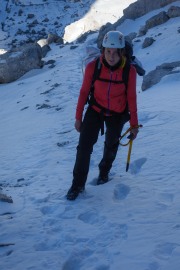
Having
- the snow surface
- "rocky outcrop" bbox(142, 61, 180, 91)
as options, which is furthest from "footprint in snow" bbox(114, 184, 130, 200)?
"rocky outcrop" bbox(142, 61, 180, 91)

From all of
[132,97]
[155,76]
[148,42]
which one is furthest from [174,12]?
[132,97]

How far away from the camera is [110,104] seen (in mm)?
4562

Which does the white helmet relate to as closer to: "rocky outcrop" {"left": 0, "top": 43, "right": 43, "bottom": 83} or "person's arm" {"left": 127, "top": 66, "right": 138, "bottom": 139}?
"person's arm" {"left": 127, "top": 66, "right": 138, "bottom": 139}

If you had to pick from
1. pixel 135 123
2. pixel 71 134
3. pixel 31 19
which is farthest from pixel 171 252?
Answer: pixel 31 19

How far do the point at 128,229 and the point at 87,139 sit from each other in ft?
4.14

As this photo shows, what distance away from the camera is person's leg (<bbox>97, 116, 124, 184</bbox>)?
4758 millimetres

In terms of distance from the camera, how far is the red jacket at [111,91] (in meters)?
4.35

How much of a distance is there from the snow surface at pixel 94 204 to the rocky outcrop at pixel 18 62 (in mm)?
11848

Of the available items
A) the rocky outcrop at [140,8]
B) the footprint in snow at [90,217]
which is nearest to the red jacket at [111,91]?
the footprint in snow at [90,217]

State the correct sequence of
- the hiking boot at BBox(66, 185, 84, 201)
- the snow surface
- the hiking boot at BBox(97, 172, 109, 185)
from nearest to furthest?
the snow surface, the hiking boot at BBox(66, 185, 84, 201), the hiking boot at BBox(97, 172, 109, 185)

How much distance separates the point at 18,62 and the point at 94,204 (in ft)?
58.7

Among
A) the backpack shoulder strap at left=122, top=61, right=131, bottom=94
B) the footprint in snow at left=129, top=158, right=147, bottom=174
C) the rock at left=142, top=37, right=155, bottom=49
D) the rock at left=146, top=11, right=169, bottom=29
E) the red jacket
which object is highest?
the backpack shoulder strap at left=122, top=61, right=131, bottom=94

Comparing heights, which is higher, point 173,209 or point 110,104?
point 110,104

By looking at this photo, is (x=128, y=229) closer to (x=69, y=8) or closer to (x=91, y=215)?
(x=91, y=215)
